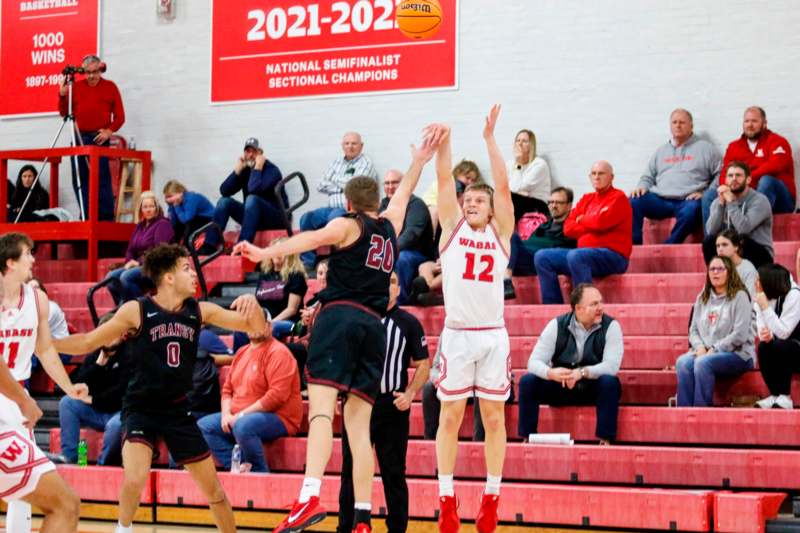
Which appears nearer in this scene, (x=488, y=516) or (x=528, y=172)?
(x=488, y=516)

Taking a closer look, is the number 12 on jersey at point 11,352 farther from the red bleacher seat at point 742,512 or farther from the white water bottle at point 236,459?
the red bleacher seat at point 742,512

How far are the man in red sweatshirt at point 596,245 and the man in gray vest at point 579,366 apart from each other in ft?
4.77

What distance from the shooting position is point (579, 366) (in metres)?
8.88

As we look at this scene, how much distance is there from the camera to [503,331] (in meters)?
7.30

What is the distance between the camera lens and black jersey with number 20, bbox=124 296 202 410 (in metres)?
6.97

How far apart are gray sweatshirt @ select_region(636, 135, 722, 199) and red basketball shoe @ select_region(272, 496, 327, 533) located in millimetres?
6535

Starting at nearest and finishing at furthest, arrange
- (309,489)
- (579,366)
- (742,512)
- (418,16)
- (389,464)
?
(309,489)
(389,464)
(742,512)
(579,366)
(418,16)

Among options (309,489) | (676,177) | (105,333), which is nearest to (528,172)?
(676,177)

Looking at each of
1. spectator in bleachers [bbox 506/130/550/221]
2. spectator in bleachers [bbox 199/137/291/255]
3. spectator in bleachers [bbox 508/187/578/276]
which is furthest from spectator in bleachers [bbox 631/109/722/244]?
spectator in bleachers [bbox 199/137/291/255]

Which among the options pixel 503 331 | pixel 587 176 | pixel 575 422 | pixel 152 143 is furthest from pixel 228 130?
pixel 503 331

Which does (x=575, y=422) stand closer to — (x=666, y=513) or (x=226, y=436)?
(x=666, y=513)

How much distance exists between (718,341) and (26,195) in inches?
354

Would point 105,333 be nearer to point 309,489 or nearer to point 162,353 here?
point 162,353

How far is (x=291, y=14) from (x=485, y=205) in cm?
764
